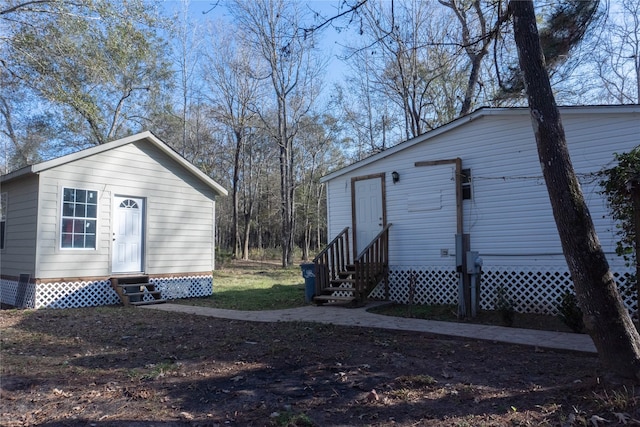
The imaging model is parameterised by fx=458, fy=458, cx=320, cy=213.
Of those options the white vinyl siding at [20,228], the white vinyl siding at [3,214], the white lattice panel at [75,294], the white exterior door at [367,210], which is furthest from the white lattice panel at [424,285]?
the white vinyl siding at [3,214]

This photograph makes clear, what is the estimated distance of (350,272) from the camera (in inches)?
394

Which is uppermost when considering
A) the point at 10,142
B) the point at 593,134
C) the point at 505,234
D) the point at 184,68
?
the point at 184,68

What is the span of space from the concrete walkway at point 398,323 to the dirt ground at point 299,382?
0.33 m

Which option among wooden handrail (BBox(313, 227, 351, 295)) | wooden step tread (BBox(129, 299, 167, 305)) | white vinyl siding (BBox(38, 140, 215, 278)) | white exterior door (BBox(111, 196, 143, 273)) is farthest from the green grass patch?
white exterior door (BBox(111, 196, 143, 273))

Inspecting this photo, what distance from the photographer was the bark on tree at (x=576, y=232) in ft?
11.6

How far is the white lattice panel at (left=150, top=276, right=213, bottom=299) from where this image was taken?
1132 cm

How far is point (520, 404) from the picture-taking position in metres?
3.47

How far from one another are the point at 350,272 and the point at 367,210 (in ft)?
5.60

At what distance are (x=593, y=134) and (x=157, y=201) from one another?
374 inches

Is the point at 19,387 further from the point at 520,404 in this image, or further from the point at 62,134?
the point at 62,134

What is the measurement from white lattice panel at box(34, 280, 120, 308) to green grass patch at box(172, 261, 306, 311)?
1.52 m

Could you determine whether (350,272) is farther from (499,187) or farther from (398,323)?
(499,187)

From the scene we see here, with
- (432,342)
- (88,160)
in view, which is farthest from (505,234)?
(88,160)

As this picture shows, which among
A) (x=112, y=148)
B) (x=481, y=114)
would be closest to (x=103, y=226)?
(x=112, y=148)
